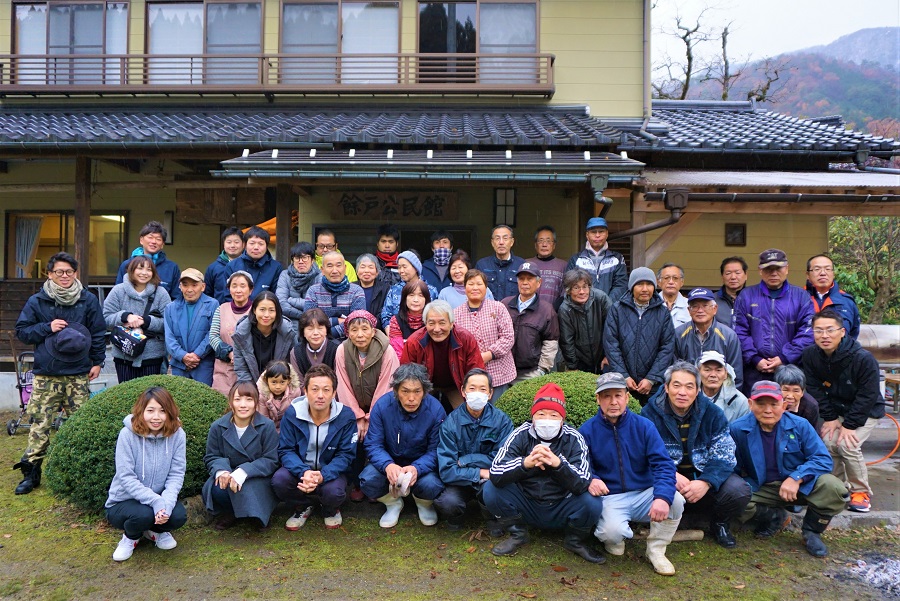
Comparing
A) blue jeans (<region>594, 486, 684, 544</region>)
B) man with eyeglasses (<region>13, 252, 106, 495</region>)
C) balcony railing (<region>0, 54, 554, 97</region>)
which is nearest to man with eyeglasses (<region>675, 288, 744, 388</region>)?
blue jeans (<region>594, 486, 684, 544</region>)

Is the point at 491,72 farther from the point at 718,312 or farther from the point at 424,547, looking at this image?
the point at 424,547

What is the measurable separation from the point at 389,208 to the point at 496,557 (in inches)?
248

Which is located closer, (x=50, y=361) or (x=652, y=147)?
(x=50, y=361)

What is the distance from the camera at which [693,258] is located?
1112 centimetres

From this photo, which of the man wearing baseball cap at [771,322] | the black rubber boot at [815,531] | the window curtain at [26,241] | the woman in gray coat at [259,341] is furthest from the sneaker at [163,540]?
the window curtain at [26,241]

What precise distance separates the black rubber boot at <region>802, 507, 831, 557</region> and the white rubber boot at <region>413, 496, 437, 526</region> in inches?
109

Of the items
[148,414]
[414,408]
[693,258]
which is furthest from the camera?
[693,258]

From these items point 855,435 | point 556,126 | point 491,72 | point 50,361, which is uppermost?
point 491,72

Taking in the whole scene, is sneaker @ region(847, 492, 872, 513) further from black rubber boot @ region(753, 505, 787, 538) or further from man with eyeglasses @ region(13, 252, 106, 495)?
man with eyeglasses @ region(13, 252, 106, 495)

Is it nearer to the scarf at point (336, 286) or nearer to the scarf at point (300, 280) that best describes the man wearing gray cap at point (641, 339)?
the scarf at point (336, 286)

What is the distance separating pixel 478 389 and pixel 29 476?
426 centimetres

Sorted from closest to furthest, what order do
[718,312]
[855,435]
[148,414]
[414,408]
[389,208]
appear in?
1. [148,414]
2. [414,408]
3. [855,435]
4. [718,312]
5. [389,208]

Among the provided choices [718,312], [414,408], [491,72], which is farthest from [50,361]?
[491,72]

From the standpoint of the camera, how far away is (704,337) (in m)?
5.52
